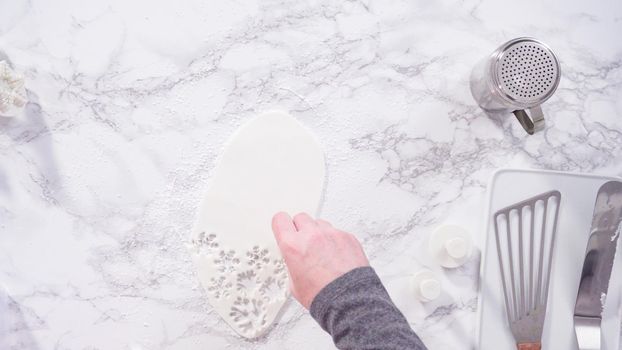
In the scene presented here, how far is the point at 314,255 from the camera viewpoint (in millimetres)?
716

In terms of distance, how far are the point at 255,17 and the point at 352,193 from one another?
0.28m

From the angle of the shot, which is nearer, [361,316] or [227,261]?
[361,316]

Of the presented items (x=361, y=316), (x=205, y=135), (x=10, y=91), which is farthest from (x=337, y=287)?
(x=10, y=91)

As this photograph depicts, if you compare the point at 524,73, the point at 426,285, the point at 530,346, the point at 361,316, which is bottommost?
the point at 530,346

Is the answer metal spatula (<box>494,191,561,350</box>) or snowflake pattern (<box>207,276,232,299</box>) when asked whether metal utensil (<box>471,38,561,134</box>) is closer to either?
metal spatula (<box>494,191,561,350</box>)

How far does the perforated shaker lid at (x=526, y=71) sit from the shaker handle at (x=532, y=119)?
0.02 metres

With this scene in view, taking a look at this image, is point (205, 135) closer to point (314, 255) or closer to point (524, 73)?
point (314, 255)

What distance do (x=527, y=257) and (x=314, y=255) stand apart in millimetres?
322

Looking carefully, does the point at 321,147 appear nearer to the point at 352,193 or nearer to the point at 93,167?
the point at 352,193

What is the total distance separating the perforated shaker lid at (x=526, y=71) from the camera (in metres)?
0.74

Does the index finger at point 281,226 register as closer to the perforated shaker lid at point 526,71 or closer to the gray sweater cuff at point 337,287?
the gray sweater cuff at point 337,287

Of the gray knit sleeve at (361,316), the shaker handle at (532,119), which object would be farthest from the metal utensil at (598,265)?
the gray knit sleeve at (361,316)

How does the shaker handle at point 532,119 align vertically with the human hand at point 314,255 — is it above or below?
above

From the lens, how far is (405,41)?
835 mm
